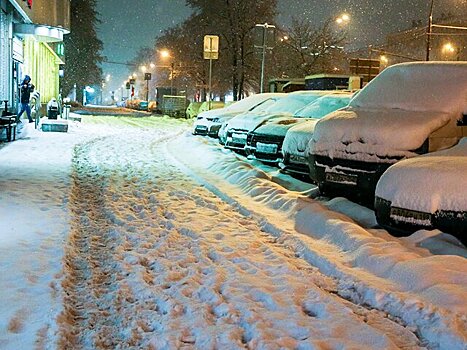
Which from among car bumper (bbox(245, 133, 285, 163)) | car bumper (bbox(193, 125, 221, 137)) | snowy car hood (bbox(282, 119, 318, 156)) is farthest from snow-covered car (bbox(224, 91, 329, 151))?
snowy car hood (bbox(282, 119, 318, 156))

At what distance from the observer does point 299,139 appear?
36.0 ft

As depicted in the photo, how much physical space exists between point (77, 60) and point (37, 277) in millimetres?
54512

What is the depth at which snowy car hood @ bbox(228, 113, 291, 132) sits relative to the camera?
15125mm

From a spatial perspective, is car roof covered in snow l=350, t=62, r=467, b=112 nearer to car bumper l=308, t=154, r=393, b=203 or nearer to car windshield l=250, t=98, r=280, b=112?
car bumper l=308, t=154, r=393, b=203

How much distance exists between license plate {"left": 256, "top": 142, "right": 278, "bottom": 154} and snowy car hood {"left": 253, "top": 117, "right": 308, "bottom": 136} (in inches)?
10.0

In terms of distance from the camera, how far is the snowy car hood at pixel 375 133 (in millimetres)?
7859

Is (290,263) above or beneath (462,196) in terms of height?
beneath

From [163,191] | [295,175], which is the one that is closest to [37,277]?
[163,191]

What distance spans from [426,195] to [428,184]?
5.3 inches

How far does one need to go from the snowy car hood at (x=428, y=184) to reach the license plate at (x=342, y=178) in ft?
4.25

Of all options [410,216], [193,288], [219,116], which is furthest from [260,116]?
[193,288]

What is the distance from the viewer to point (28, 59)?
28.9 m

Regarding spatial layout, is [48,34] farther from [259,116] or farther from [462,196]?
[462,196]

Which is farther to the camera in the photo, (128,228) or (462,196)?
(128,228)
